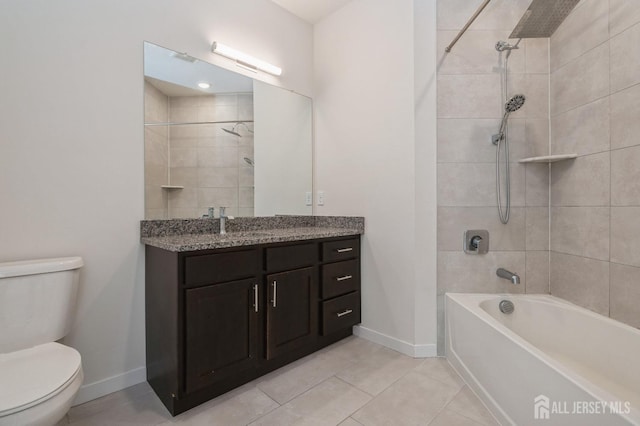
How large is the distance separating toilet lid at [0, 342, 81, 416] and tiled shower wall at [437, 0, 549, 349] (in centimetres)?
214

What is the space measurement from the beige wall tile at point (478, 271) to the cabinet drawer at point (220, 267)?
1299 mm

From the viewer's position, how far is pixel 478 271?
2000 mm

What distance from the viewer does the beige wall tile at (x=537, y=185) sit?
1.98 meters

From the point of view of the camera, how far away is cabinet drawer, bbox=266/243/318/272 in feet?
5.75

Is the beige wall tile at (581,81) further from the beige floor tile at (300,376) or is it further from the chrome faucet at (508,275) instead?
the beige floor tile at (300,376)

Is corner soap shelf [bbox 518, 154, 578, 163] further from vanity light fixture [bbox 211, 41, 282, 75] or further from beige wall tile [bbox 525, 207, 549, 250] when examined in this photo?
vanity light fixture [bbox 211, 41, 282, 75]

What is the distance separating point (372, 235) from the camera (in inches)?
90.0

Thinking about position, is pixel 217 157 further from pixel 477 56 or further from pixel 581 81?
pixel 581 81

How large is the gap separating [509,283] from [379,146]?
1.33 metres

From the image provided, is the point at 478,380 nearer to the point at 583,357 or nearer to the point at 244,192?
the point at 583,357

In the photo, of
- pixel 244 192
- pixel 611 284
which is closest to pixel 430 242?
pixel 611 284

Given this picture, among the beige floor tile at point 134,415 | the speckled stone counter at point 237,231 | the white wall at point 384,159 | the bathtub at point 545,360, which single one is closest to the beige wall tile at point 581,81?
the white wall at point 384,159

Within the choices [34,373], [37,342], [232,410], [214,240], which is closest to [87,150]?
[214,240]

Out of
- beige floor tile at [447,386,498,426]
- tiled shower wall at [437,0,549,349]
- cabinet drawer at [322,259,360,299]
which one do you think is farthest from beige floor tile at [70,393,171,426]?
tiled shower wall at [437,0,549,349]
